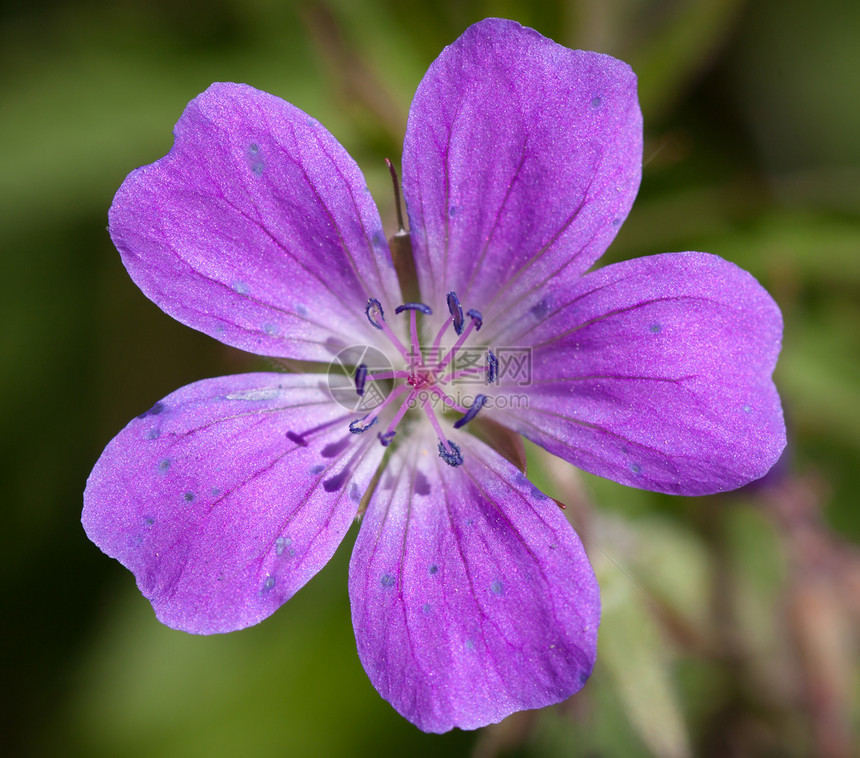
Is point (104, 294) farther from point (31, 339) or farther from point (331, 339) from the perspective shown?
point (331, 339)

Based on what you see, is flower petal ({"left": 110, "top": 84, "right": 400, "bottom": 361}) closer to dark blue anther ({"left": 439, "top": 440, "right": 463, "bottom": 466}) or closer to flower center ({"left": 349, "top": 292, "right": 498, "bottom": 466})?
flower center ({"left": 349, "top": 292, "right": 498, "bottom": 466})

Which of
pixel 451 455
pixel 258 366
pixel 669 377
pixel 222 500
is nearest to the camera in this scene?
pixel 669 377

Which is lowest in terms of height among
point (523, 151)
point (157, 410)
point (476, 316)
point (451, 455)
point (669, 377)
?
point (451, 455)

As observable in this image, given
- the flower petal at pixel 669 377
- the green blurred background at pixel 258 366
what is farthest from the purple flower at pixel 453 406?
the green blurred background at pixel 258 366

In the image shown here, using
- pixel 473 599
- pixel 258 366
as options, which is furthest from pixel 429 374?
pixel 473 599

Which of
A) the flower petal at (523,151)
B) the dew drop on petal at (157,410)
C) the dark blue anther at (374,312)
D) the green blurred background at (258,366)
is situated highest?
the flower petal at (523,151)

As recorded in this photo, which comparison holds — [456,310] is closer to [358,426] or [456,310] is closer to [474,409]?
[474,409]

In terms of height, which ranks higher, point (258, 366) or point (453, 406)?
point (258, 366)

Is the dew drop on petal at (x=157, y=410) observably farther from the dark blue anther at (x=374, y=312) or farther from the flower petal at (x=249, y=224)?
the dark blue anther at (x=374, y=312)
